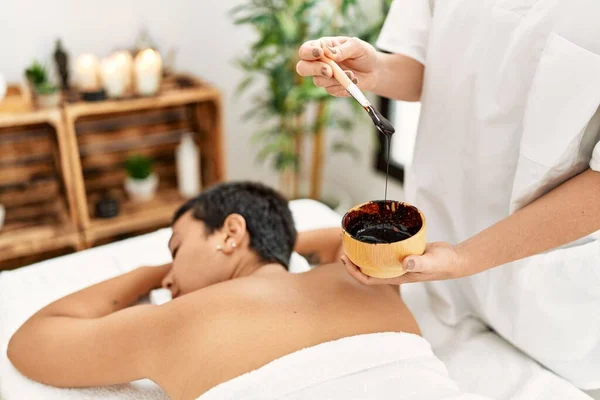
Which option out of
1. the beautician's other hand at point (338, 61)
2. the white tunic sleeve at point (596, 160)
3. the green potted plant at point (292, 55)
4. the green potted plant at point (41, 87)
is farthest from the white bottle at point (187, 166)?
the white tunic sleeve at point (596, 160)

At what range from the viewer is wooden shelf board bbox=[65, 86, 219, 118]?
2.40m

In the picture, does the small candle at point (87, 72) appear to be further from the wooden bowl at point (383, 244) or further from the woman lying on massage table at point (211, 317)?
the wooden bowl at point (383, 244)

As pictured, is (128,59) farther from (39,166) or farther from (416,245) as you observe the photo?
(416,245)

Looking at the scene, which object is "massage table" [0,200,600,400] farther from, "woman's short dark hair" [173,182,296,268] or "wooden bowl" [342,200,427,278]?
"wooden bowl" [342,200,427,278]

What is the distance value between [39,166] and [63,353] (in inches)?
70.1

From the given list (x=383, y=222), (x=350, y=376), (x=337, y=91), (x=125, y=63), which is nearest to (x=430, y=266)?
(x=383, y=222)

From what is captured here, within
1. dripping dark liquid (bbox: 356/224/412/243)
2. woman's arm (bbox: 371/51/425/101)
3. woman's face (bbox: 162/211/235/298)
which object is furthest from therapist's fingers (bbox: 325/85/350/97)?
woman's face (bbox: 162/211/235/298)

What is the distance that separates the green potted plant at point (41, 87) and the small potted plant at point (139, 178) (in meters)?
0.47

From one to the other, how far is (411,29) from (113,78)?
1549 millimetres

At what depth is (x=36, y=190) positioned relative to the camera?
2.73m

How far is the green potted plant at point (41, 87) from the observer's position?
2352mm

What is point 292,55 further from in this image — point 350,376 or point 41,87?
point 350,376

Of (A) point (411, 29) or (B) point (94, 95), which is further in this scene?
(B) point (94, 95)

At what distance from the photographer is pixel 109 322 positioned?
1.16 metres
